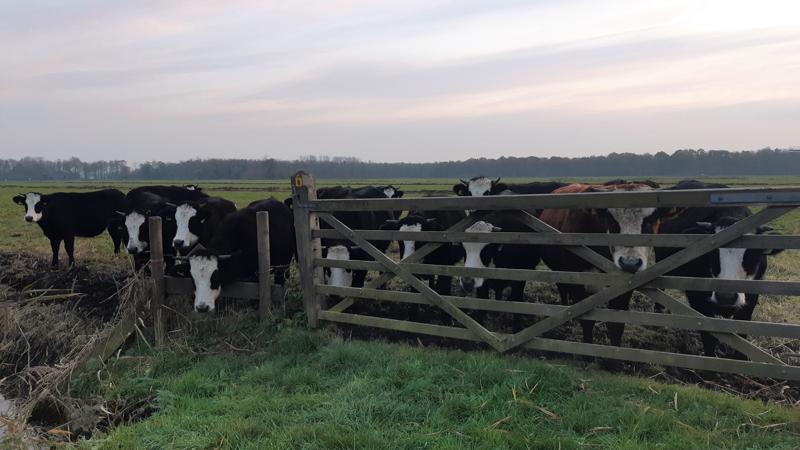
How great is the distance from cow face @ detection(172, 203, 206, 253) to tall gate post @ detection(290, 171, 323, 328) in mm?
3984

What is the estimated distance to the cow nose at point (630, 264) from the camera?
5.42 meters

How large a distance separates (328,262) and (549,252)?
328 cm

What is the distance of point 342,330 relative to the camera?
7457 mm

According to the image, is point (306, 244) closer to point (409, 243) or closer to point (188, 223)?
point (409, 243)

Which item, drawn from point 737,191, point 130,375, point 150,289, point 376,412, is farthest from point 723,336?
point 150,289

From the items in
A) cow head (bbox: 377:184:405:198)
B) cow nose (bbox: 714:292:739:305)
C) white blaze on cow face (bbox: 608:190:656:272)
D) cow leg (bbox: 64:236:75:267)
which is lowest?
cow leg (bbox: 64:236:75:267)

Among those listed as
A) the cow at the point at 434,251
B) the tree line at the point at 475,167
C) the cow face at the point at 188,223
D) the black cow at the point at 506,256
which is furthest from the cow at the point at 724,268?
the tree line at the point at 475,167

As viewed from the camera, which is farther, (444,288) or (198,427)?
(444,288)

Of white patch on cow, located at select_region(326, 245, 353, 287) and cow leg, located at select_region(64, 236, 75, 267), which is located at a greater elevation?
white patch on cow, located at select_region(326, 245, 353, 287)

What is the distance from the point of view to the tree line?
85438 millimetres

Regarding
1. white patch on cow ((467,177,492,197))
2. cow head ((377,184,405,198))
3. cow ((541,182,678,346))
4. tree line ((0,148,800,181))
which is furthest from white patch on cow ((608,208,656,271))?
tree line ((0,148,800,181))

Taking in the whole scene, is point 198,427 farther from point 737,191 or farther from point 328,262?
point 737,191

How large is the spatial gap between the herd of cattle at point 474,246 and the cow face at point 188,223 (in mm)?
19

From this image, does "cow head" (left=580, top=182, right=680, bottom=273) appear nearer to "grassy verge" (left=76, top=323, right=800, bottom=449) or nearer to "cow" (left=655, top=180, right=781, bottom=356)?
"cow" (left=655, top=180, right=781, bottom=356)
